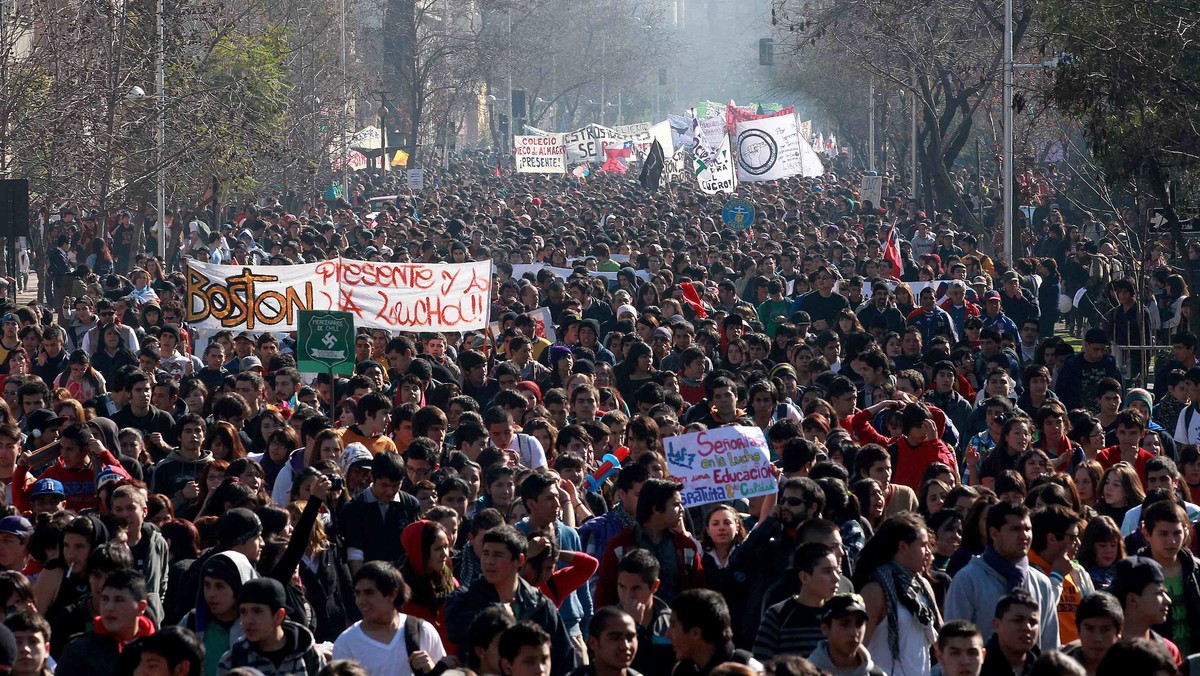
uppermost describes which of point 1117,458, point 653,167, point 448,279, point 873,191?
point 653,167

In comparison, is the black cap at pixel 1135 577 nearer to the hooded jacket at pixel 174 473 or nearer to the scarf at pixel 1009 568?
the scarf at pixel 1009 568

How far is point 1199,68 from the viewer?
16531mm

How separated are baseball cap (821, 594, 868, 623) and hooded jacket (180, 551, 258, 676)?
193 cm

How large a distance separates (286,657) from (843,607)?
178 centimetres

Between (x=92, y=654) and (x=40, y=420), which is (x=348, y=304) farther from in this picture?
(x=92, y=654)

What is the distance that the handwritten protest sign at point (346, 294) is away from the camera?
15328 millimetres

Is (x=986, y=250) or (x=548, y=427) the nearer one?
(x=548, y=427)

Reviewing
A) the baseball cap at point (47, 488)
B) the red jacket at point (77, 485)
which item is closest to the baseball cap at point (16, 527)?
the baseball cap at point (47, 488)

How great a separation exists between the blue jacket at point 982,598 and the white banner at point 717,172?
3423 cm

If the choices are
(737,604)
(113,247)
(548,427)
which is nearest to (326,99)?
(113,247)

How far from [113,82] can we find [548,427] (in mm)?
17406

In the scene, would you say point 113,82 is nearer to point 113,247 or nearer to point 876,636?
point 113,247

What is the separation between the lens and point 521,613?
22.0ft

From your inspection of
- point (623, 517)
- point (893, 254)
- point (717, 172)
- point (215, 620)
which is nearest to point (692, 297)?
point (893, 254)
